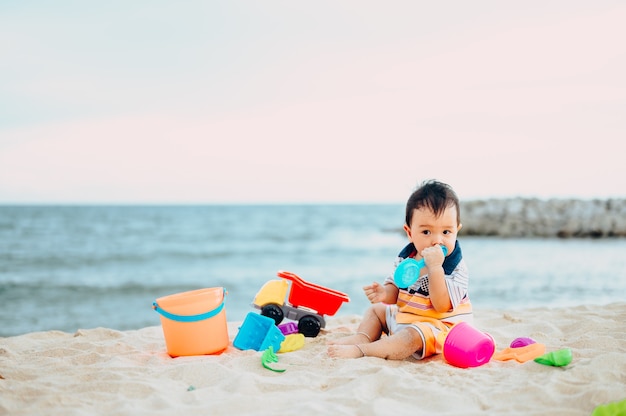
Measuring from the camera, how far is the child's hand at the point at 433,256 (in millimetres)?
2947

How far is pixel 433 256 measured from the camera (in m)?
2.95

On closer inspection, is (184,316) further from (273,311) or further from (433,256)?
(433,256)

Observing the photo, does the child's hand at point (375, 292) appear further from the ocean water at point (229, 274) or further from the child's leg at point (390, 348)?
the ocean water at point (229, 274)

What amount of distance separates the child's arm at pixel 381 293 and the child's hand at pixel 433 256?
0.48m

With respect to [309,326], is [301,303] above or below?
above

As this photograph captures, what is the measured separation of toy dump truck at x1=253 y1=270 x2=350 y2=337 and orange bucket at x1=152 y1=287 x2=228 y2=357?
0.59m

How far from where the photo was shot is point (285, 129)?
16.9m

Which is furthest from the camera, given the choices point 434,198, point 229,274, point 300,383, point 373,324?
point 229,274

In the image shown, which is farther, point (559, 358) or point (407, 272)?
point (407, 272)

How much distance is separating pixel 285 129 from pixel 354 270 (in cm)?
710

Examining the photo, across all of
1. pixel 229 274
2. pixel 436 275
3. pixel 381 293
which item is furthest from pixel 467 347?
pixel 229 274

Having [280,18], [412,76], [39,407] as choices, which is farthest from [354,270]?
[39,407]

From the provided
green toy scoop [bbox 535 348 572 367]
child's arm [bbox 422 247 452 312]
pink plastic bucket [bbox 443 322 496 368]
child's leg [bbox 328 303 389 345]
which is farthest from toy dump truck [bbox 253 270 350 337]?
green toy scoop [bbox 535 348 572 367]

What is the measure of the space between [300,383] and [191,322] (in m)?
1.03
